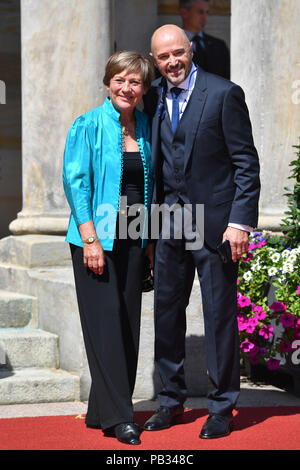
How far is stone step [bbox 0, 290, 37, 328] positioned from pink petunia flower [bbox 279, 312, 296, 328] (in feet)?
5.37

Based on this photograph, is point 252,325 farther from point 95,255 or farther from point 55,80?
point 55,80

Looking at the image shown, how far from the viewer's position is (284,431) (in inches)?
176

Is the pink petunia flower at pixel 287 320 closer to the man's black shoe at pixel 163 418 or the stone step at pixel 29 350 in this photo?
the man's black shoe at pixel 163 418

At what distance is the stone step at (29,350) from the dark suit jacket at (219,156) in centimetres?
164

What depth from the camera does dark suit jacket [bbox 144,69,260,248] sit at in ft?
14.2

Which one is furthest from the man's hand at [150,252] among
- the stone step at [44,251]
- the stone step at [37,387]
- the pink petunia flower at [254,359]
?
the stone step at [44,251]

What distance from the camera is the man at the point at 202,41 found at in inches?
289

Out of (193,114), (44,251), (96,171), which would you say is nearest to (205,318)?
(96,171)

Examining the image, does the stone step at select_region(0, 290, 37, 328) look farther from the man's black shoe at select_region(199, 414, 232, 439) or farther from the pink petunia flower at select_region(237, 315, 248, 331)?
the man's black shoe at select_region(199, 414, 232, 439)

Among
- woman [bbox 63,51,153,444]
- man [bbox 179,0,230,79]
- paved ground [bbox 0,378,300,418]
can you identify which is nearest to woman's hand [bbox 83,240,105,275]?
woman [bbox 63,51,153,444]

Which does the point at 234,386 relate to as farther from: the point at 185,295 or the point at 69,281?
the point at 69,281

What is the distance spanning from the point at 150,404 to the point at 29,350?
87 centimetres
